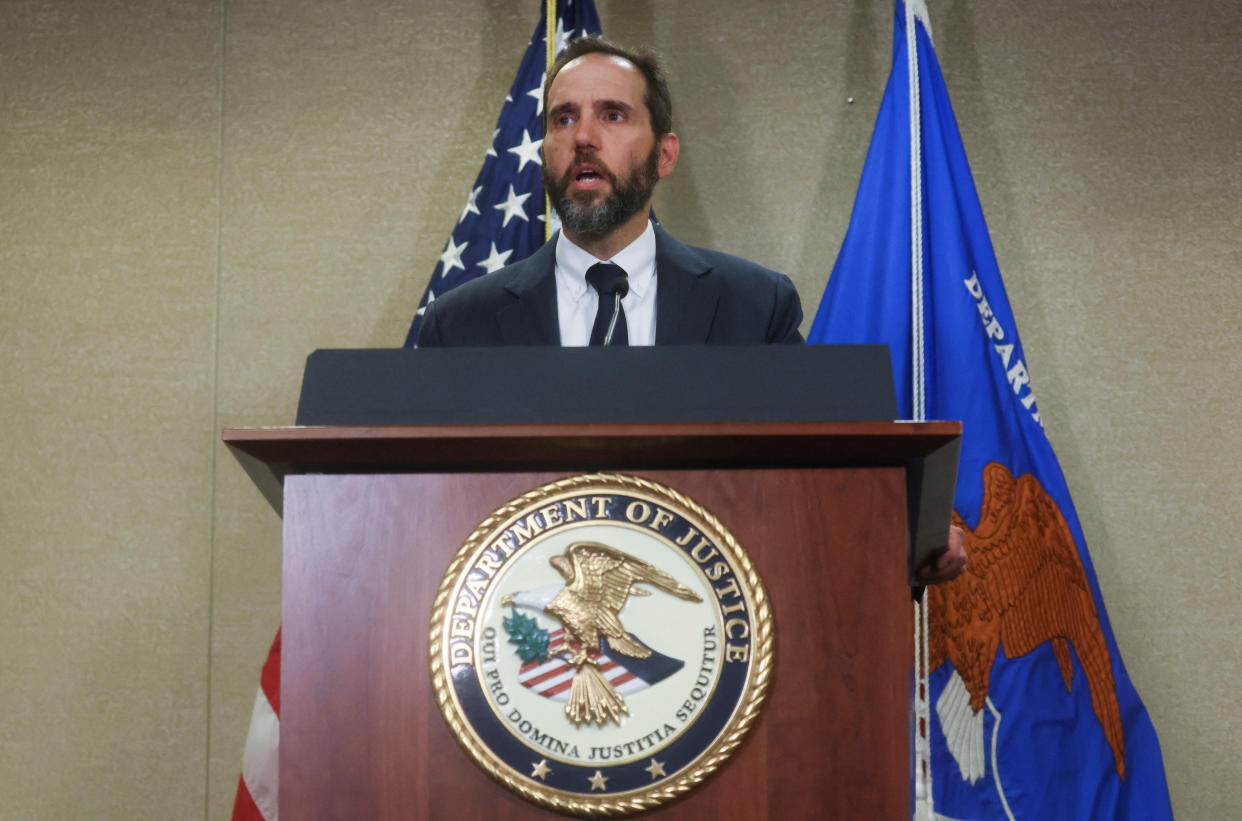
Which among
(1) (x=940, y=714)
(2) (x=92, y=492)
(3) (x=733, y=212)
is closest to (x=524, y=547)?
(1) (x=940, y=714)

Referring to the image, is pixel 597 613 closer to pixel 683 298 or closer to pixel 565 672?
pixel 565 672

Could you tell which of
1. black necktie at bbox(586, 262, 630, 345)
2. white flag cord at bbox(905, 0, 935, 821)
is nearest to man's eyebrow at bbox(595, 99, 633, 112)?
black necktie at bbox(586, 262, 630, 345)

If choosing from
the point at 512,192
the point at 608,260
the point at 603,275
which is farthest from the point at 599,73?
the point at 512,192

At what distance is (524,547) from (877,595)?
12.2 inches

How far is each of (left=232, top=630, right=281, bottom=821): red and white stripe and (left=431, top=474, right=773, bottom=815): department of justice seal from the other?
1.69 meters

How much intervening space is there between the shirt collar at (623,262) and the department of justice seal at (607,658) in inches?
33.8

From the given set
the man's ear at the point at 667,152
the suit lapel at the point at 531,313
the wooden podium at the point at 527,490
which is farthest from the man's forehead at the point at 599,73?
the wooden podium at the point at 527,490

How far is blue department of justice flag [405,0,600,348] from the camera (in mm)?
2807

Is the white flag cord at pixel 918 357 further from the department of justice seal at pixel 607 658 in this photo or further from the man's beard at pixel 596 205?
the department of justice seal at pixel 607 658

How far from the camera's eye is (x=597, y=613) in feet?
3.31

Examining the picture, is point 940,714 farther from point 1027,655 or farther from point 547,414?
point 547,414

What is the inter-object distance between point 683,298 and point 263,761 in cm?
151

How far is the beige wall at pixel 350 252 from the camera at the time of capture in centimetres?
304

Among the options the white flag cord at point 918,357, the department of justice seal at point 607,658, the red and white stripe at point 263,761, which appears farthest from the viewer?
the red and white stripe at point 263,761
